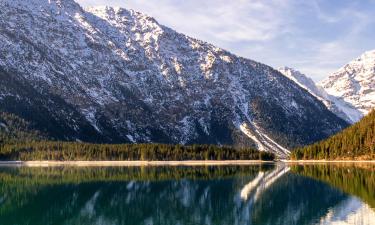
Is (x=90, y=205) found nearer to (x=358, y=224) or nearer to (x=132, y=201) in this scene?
(x=132, y=201)

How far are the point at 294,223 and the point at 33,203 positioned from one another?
173ft

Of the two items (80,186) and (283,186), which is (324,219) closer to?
(283,186)

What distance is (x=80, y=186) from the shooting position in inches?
5448

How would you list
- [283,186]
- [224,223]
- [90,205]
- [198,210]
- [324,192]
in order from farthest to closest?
[283,186] → [324,192] → [90,205] → [198,210] → [224,223]

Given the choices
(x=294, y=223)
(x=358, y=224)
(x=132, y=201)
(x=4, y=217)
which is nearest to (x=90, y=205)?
(x=132, y=201)

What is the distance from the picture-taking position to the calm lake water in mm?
82062

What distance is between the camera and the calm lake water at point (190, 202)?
82062 millimetres

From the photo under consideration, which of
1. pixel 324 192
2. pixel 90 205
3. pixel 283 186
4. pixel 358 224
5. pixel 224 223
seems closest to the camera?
pixel 358 224

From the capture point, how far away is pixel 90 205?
10219 centimetres

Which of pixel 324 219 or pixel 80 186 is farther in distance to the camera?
pixel 80 186

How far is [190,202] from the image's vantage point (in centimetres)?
10594

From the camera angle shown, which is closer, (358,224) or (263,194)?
(358,224)

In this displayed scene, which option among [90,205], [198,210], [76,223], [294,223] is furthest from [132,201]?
[294,223]

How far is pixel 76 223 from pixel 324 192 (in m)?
57.1
